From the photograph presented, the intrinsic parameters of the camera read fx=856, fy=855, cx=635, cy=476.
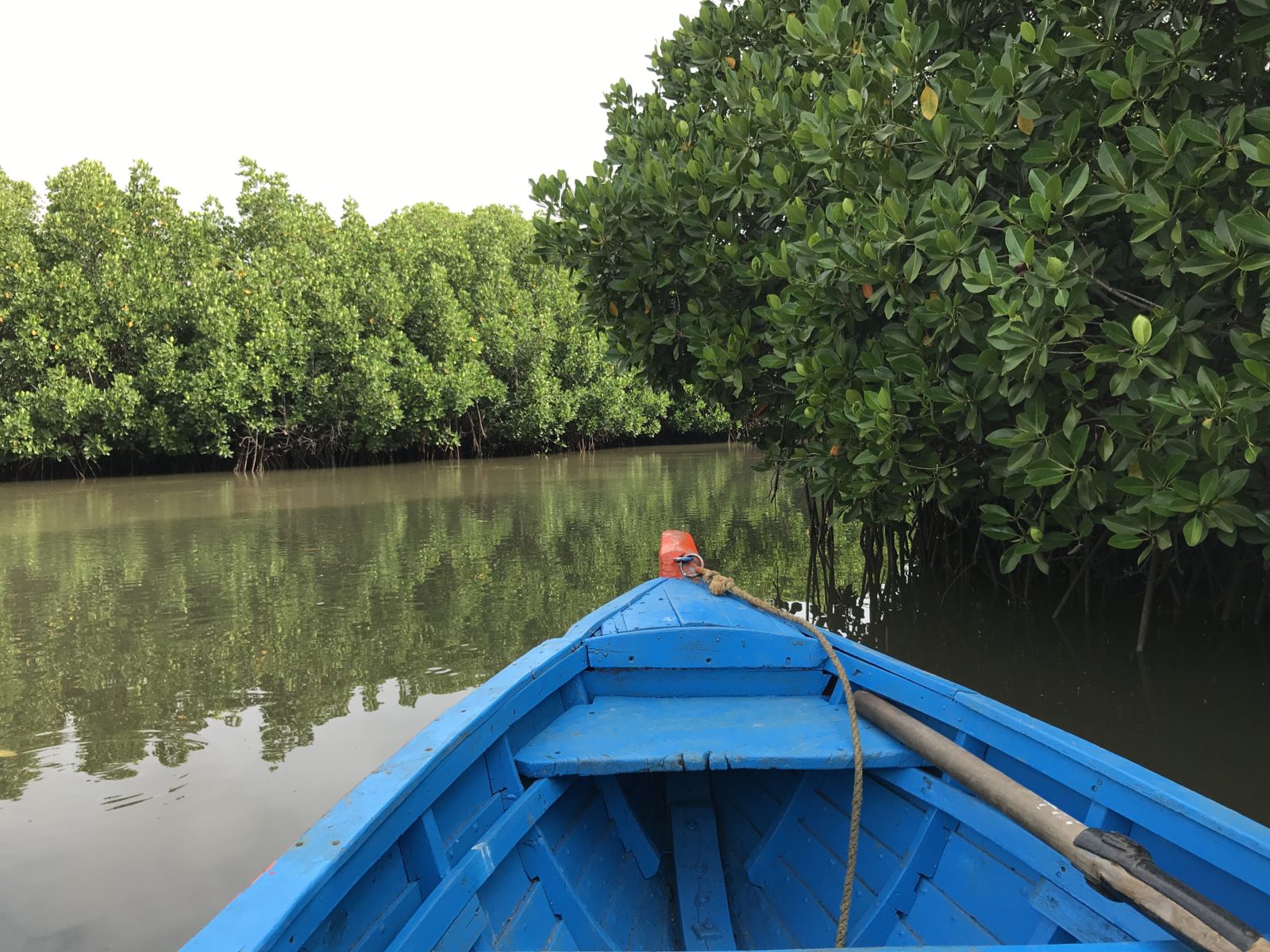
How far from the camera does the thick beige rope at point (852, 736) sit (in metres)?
2.05

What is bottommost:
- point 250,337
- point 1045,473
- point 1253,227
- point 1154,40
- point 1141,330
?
point 1045,473

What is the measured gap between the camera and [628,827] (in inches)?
103

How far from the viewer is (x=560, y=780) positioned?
2.43 meters

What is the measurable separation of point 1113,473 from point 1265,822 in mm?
1416

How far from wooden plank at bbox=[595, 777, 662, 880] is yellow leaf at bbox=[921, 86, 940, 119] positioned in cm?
290

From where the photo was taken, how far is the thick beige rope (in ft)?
6.73

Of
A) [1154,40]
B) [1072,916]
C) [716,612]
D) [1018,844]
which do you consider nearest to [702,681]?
[716,612]

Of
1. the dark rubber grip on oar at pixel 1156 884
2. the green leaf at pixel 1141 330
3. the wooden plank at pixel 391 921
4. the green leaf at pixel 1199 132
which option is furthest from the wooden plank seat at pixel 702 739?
the green leaf at pixel 1199 132

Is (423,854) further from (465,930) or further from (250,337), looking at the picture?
(250,337)

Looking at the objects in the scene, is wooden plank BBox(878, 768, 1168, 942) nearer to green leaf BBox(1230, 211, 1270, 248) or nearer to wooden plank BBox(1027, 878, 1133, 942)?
wooden plank BBox(1027, 878, 1133, 942)

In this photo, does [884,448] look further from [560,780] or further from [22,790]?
[22,790]

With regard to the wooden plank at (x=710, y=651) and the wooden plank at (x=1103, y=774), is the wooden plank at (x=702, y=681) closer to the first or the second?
the wooden plank at (x=710, y=651)

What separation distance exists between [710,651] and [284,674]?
10.00 feet

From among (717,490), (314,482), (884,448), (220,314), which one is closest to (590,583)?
(884,448)
